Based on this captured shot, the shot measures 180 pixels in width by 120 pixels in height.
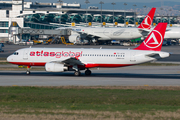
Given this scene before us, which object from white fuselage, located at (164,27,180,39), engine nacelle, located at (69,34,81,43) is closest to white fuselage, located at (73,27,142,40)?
engine nacelle, located at (69,34,81,43)

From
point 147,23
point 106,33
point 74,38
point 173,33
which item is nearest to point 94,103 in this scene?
point 147,23

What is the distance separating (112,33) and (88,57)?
6628 centimetres

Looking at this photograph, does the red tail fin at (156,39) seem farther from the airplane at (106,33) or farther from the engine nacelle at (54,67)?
the airplane at (106,33)

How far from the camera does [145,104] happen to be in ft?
65.6

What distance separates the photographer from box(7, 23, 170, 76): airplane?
36.3 meters

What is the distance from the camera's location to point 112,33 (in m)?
102

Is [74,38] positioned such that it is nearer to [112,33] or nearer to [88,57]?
[112,33]

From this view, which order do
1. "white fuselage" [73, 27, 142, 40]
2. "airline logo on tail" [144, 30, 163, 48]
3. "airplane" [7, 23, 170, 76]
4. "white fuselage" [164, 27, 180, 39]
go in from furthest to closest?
1. "white fuselage" [164, 27, 180, 39]
2. "white fuselage" [73, 27, 142, 40]
3. "airline logo on tail" [144, 30, 163, 48]
4. "airplane" [7, 23, 170, 76]

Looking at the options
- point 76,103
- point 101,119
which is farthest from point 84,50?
point 101,119

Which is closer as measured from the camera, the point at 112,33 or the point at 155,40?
the point at 155,40

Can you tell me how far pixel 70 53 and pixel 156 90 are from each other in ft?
47.7

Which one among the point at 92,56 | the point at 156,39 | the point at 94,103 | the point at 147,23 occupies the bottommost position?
the point at 94,103

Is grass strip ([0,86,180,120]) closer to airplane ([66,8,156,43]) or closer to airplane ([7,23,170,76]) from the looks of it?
airplane ([7,23,170,76])

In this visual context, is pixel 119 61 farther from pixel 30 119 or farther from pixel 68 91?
pixel 30 119
